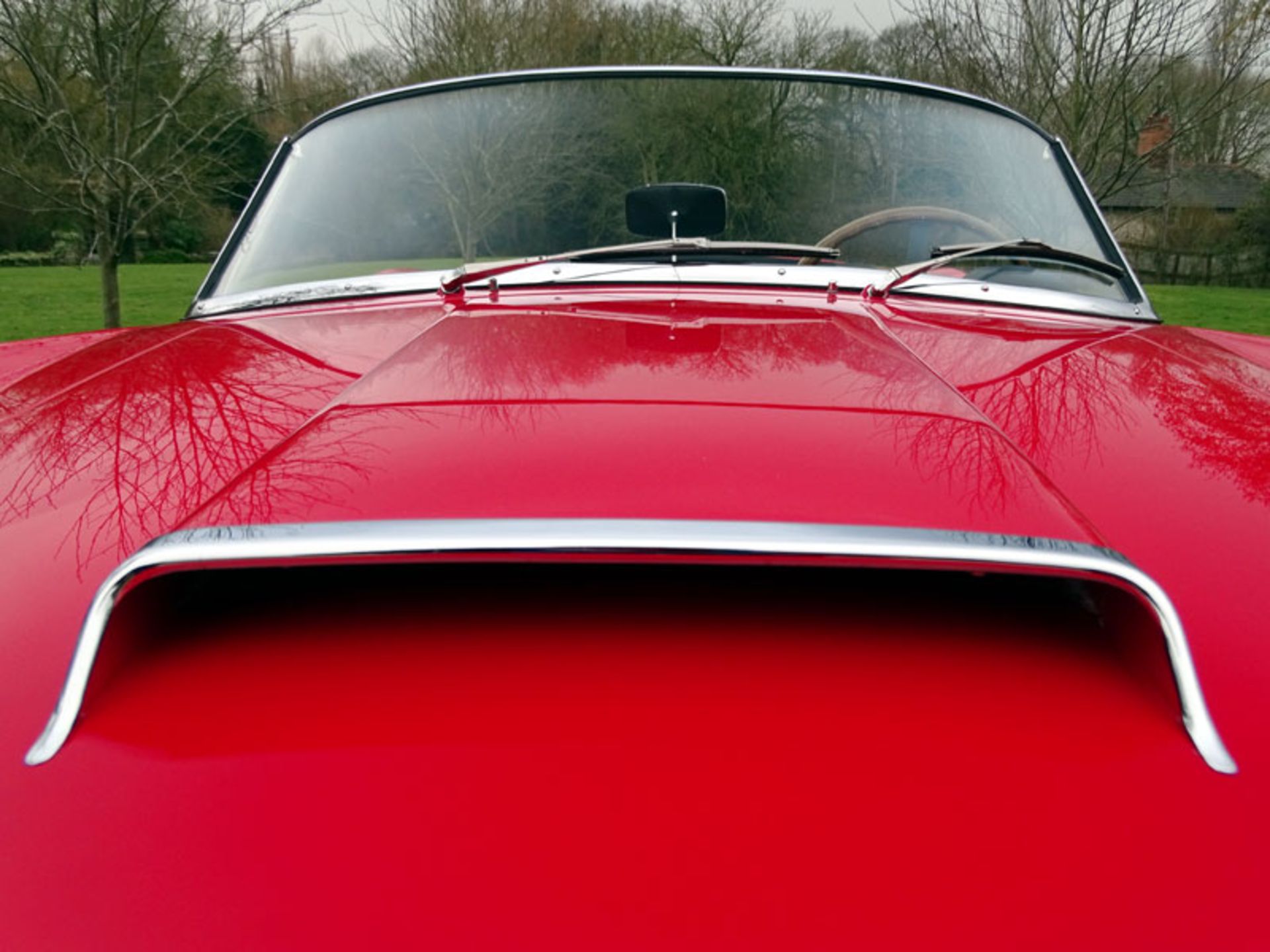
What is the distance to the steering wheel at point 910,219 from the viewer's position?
1.92 m

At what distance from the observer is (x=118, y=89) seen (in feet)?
24.2

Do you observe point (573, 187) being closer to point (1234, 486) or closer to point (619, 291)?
point (619, 291)

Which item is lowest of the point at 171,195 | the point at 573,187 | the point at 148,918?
the point at 148,918

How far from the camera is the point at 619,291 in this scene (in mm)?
1535

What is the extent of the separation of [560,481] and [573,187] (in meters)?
1.34

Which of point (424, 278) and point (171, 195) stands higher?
point (171, 195)

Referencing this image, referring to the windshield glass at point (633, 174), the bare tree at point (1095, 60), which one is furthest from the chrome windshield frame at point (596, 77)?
the bare tree at point (1095, 60)

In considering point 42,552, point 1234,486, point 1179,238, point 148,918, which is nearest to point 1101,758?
point 1234,486

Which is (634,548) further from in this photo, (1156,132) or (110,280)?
(110,280)

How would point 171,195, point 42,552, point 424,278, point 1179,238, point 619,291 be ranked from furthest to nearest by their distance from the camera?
point 1179,238 < point 171,195 < point 424,278 < point 619,291 < point 42,552

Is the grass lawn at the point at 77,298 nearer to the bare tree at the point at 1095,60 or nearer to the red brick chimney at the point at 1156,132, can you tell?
the bare tree at the point at 1095,60

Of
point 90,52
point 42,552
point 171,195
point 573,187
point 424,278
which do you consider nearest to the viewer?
point 42,552

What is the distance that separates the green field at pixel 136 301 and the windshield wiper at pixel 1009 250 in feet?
34.5

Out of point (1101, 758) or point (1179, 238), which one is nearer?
point (1101, 758)
